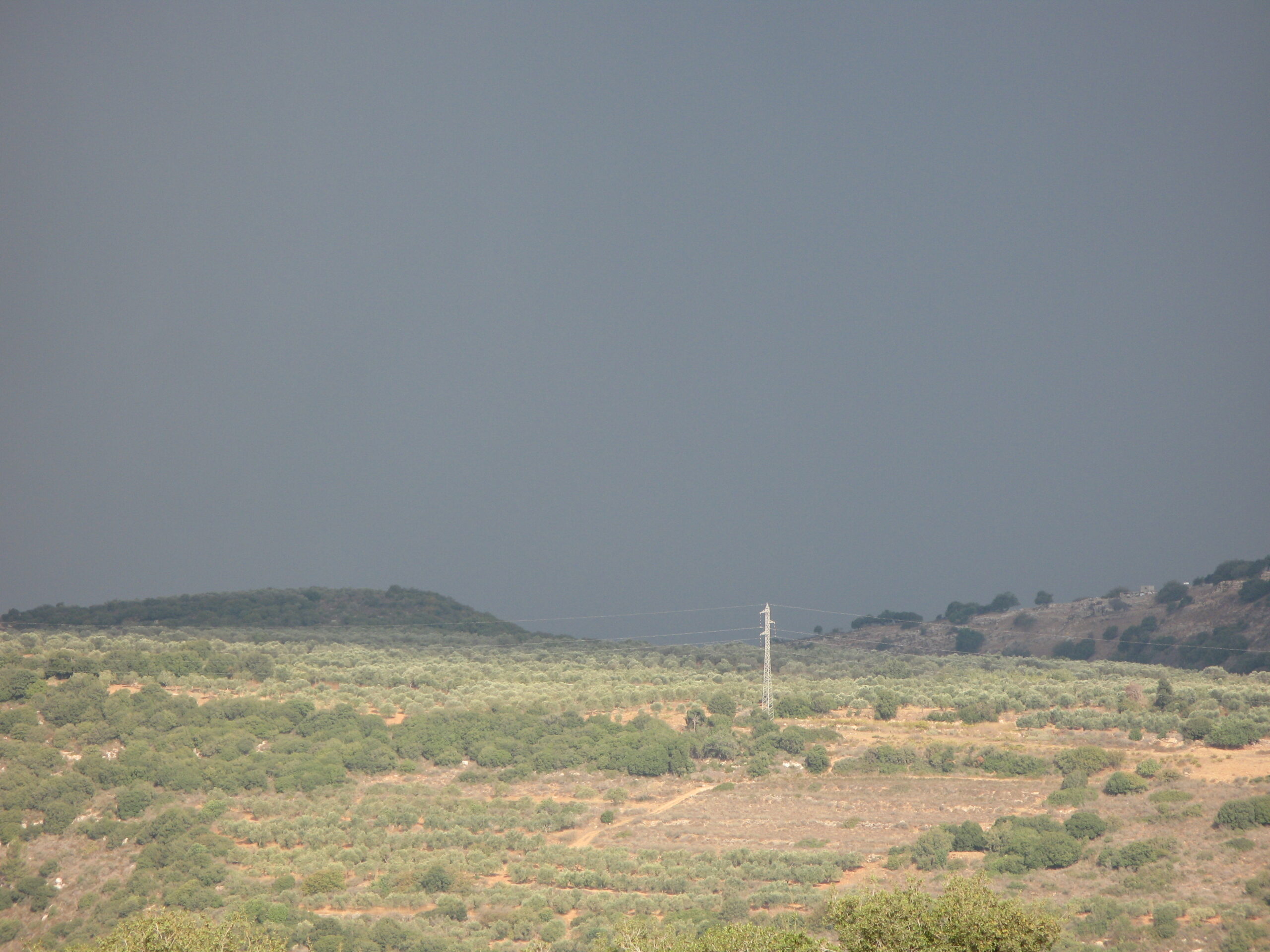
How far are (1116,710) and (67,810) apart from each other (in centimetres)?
4897

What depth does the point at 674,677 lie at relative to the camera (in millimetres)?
69375

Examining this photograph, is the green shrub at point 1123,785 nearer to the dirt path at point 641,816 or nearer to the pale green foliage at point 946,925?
the dirt path at point 641,816

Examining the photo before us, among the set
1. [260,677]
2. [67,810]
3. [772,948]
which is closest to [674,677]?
[260,677]

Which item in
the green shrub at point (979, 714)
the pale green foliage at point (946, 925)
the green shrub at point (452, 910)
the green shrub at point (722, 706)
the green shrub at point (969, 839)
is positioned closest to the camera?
the pale green foliage at point (946, 925)

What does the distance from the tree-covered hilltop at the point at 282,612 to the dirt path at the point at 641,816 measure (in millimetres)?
46982

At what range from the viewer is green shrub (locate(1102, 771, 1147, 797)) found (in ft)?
145

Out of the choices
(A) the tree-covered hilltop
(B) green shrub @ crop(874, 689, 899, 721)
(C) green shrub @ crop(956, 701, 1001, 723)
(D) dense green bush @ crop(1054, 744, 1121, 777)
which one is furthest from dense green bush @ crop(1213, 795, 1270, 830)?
(A) the tree-covered hilltop

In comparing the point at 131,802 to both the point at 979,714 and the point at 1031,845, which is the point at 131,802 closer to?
the point at 1031,845

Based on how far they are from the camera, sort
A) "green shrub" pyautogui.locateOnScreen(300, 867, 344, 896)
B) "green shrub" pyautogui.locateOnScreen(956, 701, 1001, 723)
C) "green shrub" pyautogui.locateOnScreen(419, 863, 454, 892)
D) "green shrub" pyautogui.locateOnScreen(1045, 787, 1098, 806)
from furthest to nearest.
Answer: "green shrub" pyautogui.locateOnScreen(956, 701, 1001, 723), "green shrub" pyautogui.locateOnScreen(1045, 787, 1098, 806), "green shrub" pyautogui.locateOnScreen(419, 863, 454, 892), "green shrub" pyautogui.locateOnScreen(300, 867, 344, 896)

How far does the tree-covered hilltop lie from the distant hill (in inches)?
1548

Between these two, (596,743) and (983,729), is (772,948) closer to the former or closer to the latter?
(596,743)

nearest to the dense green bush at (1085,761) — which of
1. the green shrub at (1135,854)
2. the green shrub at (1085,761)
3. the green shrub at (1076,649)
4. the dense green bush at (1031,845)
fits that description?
the green shrub at (1085,761)

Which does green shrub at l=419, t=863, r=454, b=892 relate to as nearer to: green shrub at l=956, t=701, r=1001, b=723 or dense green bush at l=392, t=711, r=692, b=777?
dense green bush at l=392, t=711, r=692, b=777

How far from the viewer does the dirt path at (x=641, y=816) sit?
44375 millimetres
